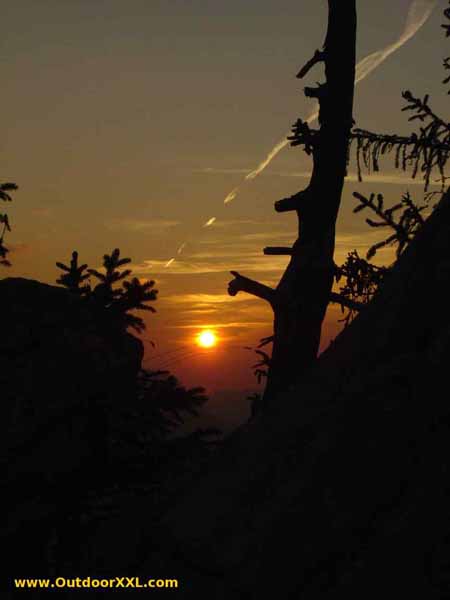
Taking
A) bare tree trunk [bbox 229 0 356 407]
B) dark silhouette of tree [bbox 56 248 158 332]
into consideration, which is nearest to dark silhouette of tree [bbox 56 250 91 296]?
dark silhouette of tree [bbox 56 248 158 332]

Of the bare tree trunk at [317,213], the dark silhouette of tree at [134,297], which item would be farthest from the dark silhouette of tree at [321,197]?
the dark silhouette of tree at [134,297]

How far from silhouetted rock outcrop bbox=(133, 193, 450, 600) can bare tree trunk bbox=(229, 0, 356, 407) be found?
6.35 m

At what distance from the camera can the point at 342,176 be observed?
11.9m

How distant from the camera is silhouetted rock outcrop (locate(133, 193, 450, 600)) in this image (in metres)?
3.71

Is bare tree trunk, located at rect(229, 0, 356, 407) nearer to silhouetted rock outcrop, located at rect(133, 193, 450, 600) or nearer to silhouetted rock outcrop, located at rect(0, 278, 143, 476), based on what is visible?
silhouetted rock outcrop, located at rect(0, 278, 143, 476)

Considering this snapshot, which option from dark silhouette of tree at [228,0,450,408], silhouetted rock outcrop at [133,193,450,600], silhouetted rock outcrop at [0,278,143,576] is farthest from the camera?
dark silhouette of tree at [228,0,450,408]

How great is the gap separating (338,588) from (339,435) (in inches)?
37.4

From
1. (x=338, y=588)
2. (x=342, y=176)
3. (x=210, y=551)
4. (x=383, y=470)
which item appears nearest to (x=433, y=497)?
(x=383, y=470)

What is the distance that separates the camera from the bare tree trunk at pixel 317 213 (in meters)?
11.7

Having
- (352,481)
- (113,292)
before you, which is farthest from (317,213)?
(352,481)

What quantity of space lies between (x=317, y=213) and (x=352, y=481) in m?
8.05

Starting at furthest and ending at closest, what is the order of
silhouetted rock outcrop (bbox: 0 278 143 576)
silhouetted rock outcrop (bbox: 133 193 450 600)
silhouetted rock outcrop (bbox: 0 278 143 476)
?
silhouetted rock outcrop (bbox: 0 278 143 476) → silhouetted rock outcrop (bbox: 0 278 143 576) → silhouetted rock outcrop (bbox: 133 193 450 600)

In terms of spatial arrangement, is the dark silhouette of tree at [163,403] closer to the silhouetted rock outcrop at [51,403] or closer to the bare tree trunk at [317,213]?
the silhouetted rock outcrop at [51,403]

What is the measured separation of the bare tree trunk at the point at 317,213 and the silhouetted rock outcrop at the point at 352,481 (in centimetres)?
635
